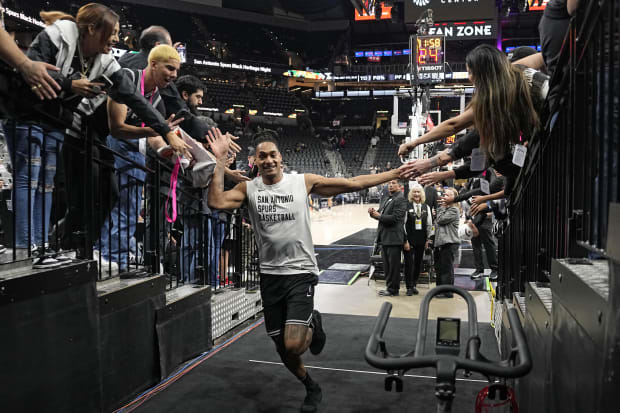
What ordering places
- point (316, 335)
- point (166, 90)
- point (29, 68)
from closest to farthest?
point (29, 68) → point (316, 335) → point (166, 90)

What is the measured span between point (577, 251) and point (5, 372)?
8.75 ft

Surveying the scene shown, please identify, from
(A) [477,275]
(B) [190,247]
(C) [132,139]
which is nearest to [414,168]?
(C) [132,139]

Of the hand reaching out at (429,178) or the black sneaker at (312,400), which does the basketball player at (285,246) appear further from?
the hand reaching out at (429,178)

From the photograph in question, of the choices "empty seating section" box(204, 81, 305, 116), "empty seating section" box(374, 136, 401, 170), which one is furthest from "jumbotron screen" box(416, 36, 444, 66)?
"empty seating section" box(204, 81, 305, 116)

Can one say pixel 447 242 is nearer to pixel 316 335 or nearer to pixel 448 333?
pixel 316 335

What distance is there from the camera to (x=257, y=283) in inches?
283

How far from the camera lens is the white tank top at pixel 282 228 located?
3631 millimetres

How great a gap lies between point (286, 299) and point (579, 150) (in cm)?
227

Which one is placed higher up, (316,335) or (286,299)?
(286,299)

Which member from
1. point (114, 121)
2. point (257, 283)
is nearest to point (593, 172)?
point (114, 121)

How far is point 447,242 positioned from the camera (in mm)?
7676

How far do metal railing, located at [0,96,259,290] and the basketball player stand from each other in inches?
31.0

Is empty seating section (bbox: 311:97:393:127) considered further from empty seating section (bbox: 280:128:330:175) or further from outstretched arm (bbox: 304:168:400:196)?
outstretched arm (bbox: 304:168:400:196)

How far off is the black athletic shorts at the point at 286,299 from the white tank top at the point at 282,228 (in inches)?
2.3
